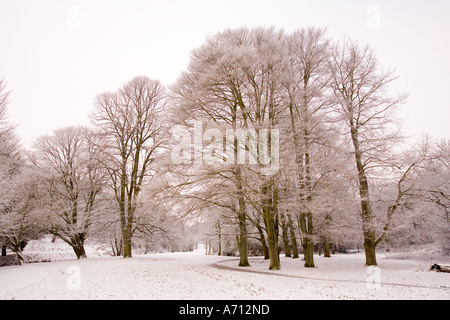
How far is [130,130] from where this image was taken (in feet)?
66.6

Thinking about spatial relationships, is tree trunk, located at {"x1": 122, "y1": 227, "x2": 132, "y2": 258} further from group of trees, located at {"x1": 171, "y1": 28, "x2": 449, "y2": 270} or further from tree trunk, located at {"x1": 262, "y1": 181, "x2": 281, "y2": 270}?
tree trunk, located at {"x1": 262, "y1": 181, "x2": 281, "y2": 270}

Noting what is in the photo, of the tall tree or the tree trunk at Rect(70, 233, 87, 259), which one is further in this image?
the tree trunk at Rect(70, 233, 87, 259)

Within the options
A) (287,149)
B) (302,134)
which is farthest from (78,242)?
(302,134)

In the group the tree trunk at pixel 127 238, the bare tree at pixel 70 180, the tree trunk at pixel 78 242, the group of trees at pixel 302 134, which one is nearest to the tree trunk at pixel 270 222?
the group of trees at pixel 302 134

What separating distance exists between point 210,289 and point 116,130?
1649 centimetres

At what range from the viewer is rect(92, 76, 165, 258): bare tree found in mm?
19875

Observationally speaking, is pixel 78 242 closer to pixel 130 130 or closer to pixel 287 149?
pixel 130 130

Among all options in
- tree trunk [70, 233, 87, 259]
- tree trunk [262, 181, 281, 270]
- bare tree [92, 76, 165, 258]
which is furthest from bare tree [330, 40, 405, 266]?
tree trunk [70, 233, 87, 259]

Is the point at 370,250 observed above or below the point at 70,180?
below

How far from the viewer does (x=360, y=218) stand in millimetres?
13664

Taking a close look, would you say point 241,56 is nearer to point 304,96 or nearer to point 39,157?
point 304,96

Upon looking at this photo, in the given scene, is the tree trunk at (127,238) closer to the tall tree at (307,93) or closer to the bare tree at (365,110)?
the tall tree at (307,93)
